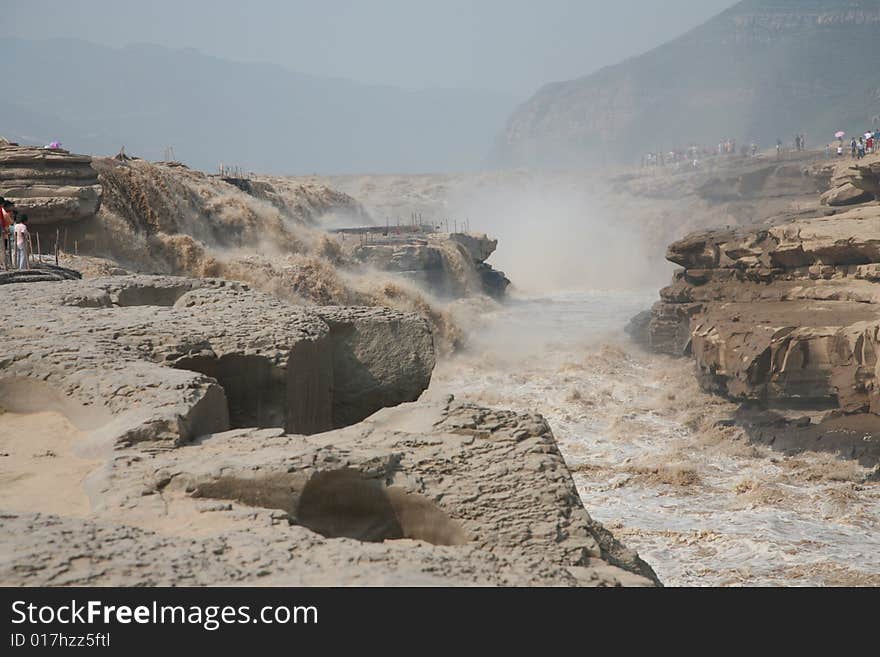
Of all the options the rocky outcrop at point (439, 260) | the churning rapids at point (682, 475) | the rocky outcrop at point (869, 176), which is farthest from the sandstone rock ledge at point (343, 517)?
the rocky outcrop at point (439, 260)

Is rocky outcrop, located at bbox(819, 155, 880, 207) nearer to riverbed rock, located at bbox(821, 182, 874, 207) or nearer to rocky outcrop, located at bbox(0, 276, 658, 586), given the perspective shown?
riverbed rock, located at bbox(821, 182, 874, 207)

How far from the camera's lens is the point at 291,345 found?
505 cm

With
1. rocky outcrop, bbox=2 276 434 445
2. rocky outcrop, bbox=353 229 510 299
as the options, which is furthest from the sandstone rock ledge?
rocky outcrop, bbox=353 229 510 299

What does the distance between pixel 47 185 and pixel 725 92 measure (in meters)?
95.3

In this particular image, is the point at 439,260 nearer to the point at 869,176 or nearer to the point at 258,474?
the point at 869,176

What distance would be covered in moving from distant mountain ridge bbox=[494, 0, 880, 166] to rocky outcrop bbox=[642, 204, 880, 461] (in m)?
73.3

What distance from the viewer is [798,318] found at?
1373cm

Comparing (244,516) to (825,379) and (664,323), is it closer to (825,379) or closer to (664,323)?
(825,379)

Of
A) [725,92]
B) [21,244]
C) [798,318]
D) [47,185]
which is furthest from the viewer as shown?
[725,92]

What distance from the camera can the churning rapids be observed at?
28.4 ft

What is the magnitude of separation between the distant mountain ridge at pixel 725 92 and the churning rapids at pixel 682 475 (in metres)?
73.3

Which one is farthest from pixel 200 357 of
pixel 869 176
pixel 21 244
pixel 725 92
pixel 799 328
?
pixel 725 92
